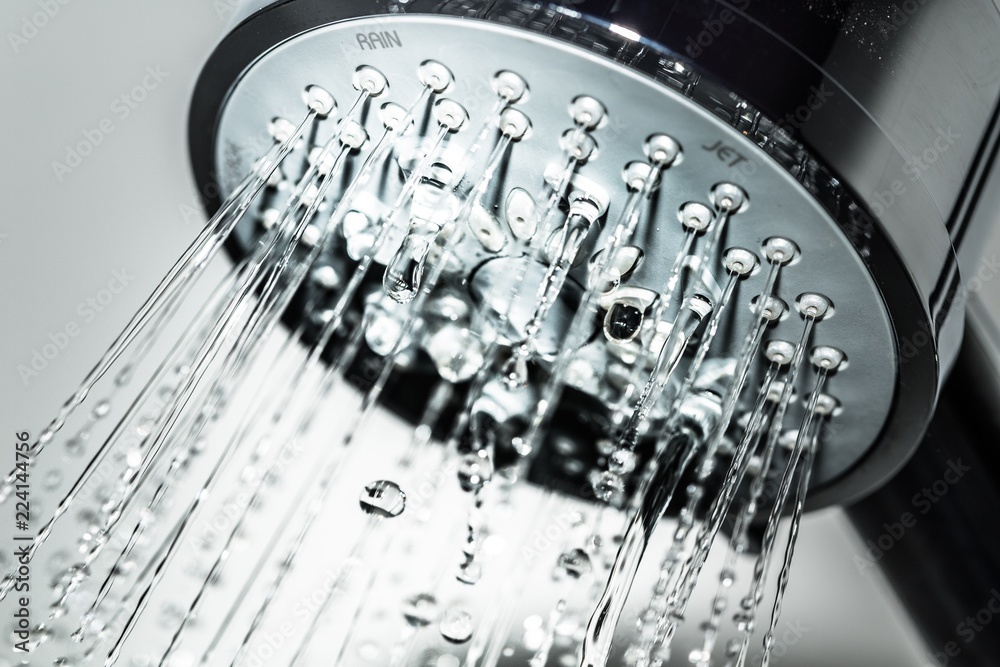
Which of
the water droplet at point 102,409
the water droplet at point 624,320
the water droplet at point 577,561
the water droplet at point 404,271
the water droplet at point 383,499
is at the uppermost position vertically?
the water droplet at point 624,320

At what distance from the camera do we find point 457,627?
0.67m

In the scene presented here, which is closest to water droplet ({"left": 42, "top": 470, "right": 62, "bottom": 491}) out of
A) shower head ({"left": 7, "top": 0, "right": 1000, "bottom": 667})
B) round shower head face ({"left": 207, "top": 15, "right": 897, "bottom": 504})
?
shower head ({"left": 7, "top": 0, "right": 1000, "bottom": 667})

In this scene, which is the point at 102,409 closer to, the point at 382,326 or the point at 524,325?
the point at 382,326

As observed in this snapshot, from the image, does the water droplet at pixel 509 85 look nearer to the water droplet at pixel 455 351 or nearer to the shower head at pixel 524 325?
the shower head at pixel 524 325

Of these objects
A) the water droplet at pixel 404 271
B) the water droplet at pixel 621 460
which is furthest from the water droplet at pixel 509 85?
the water droplet at pixel 621 460

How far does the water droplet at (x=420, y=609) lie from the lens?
698 millimetres

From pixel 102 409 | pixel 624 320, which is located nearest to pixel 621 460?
pixel 624 320

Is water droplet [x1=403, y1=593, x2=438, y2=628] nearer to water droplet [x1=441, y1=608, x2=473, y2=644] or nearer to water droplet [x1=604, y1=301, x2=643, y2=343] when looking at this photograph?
water droplet [x1=441, y1=608, x2=473, y2=644]

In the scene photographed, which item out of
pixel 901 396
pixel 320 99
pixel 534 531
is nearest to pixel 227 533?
pixel 534 531

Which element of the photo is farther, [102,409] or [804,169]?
[102,409]

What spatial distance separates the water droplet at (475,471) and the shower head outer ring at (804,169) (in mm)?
255

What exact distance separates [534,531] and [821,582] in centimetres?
26

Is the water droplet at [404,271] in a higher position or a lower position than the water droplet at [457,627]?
higher

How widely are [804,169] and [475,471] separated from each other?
330 millimetres
